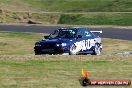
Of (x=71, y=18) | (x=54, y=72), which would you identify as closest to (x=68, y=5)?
(x=71, y=18)

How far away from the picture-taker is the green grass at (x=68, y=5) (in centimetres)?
8100

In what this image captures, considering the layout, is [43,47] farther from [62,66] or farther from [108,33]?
[108,33]

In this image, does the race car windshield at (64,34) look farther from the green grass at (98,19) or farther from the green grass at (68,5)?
the green grass at (68,5)

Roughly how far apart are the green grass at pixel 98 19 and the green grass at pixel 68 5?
12.9 m

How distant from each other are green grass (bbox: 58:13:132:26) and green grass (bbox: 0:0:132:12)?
42.4 feet

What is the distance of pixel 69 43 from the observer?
23703mm

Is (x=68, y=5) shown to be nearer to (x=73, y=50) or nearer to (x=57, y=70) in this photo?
(x=73, y=50)

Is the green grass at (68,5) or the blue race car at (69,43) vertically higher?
the blue race car at (69,43)

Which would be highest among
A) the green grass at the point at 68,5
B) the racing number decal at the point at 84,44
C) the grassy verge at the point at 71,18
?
the racing number decal at the point at 84,44

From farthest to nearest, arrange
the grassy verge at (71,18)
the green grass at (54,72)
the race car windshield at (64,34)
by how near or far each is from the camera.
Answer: the grassy verge at (71,18), the race car windshield at (64,34), the green grass at (54,72)

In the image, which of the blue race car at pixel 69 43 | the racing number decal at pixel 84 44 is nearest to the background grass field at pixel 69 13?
the blue race car at pixel 69 43

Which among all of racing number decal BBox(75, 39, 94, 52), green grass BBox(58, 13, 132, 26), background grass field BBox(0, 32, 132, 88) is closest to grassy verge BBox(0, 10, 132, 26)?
green grass BBox(58, 13, 132, 26)

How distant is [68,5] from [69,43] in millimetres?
66161

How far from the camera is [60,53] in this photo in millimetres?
23531
